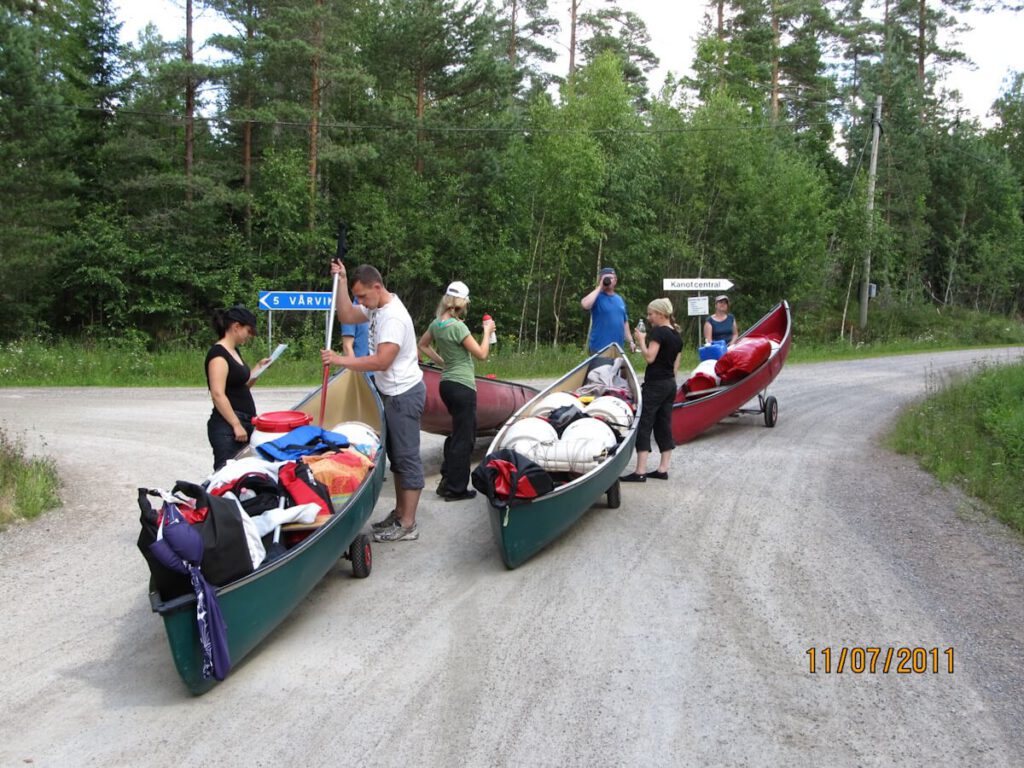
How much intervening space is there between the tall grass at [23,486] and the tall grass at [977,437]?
802cm

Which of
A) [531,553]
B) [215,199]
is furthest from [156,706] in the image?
[215,199]

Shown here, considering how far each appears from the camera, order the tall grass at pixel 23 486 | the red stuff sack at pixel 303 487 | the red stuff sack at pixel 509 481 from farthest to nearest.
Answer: the tall grass at pixel 23 486, the red stuff sack at pixel 509 481, the red stuff sack at pixel 303 487

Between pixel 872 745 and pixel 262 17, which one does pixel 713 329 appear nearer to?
pixel 872 745

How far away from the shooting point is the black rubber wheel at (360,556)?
203 inches

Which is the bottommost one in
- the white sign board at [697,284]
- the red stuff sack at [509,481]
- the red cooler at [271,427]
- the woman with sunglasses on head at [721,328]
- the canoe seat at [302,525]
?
the canoe seat at [302,525]

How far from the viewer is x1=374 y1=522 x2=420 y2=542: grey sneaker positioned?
591 cm

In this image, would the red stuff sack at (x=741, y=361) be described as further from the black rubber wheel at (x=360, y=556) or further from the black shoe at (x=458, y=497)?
the black rubber wheel at (x=360, y=556)

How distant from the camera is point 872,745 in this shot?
332 cm

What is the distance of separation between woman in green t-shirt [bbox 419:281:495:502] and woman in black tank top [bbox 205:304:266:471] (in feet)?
5.25

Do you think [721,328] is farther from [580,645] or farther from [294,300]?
[294,300]

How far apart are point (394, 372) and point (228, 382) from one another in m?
1.16

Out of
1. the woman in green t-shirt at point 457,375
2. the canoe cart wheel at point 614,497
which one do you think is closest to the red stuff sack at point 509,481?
the woman in green t-shirt at point 457,375

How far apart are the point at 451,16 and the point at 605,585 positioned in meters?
22.9

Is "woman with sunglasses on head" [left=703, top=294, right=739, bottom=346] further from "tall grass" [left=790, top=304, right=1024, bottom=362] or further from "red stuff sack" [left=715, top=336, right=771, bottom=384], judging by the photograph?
"tall grass" [left=790, top=304, right=1024, bottom=362]
